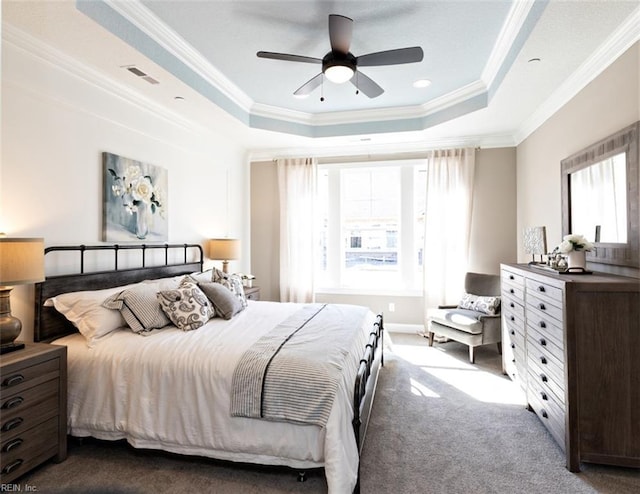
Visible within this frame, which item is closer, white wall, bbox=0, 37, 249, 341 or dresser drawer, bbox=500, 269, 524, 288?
white wall, bbox=0, 37, 249, 341

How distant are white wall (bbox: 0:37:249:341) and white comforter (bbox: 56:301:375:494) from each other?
2.23 feet

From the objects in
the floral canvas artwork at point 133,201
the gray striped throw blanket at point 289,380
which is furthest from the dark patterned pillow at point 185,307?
the floral canvas artwork at point 133,201

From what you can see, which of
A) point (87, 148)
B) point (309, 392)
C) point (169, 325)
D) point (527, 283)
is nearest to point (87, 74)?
point (87, 148)

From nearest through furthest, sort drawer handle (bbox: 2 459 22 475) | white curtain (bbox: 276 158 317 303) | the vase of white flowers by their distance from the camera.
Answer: drawer handle (bbox: 2 459 22 475) → the vase of white flowers → white curtain (bbox: 276 158 317 303)

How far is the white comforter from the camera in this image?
1976 mm

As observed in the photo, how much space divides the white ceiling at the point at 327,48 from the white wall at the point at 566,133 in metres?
0.12

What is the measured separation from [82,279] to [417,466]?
2.84 metres

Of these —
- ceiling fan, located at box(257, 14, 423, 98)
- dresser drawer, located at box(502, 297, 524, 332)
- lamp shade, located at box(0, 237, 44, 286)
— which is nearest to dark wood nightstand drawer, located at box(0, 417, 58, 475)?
lamp shade, located at box(0, 237, 44, 286)

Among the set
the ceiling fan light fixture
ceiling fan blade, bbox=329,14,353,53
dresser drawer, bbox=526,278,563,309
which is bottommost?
dresser drawer, bbox=526,278,563,309

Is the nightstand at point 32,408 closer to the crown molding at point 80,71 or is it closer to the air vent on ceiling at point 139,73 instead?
the crown molding at point 80,71

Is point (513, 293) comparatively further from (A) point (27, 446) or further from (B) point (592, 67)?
(A) point (27, 446)

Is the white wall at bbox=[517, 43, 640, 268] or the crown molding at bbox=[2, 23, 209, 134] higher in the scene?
the crown molding at bbox=[2, 23, 209, 134]

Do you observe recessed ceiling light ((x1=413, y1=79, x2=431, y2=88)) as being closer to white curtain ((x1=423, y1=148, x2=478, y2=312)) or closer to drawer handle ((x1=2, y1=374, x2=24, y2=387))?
white curtain ((x1=423, y1=148, x2=478, y2=312))

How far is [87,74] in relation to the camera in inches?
115
